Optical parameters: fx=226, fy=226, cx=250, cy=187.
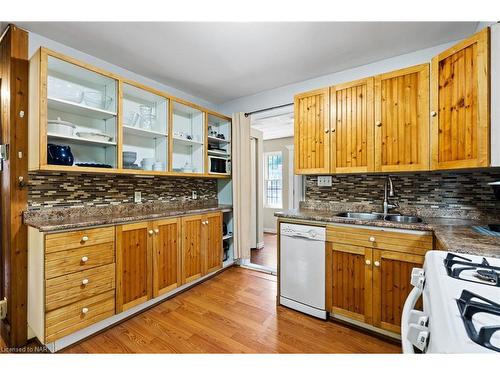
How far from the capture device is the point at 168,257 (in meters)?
2.34

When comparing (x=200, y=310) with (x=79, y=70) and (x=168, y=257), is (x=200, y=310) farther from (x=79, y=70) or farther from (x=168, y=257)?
(x=79, y=70)

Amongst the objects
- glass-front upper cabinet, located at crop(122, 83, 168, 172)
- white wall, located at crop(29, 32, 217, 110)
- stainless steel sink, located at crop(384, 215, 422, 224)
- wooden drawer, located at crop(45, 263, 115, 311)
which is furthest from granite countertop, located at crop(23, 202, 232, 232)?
stainless steel sink, located at crop(384, 215, 422, 224)

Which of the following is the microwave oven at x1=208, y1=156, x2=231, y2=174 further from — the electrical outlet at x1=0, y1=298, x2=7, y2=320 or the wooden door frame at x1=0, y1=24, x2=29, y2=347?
the electrical outlet at x1=0, y1=298, x2=7, y2=320

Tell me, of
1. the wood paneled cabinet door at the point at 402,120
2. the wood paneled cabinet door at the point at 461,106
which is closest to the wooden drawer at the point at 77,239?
the wood paneled cabinet door at the point at 402,120

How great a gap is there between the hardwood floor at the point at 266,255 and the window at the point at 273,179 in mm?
1234

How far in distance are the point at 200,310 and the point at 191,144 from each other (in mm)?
2030

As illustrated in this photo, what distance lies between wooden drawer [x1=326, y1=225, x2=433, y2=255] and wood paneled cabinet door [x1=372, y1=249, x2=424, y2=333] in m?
0.05

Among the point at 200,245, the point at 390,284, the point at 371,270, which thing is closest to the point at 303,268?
the point at 371,270

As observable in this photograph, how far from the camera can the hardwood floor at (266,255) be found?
355 cm

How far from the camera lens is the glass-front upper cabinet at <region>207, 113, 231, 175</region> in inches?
127

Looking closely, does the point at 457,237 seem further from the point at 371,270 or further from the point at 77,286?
the point at 77,286

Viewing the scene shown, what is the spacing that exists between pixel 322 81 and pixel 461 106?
58.2 inches
